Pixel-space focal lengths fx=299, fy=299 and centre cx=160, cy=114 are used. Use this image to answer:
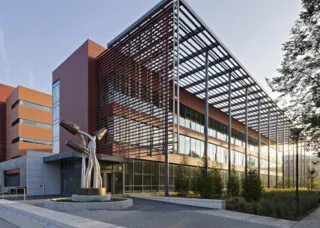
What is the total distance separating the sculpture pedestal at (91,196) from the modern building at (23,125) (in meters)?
33.9

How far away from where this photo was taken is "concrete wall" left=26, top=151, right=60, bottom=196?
97.0 feet

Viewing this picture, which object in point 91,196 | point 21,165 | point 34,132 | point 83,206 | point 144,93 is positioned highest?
point 144,93

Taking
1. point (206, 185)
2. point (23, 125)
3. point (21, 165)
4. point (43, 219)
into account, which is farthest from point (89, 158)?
point (23, 125)

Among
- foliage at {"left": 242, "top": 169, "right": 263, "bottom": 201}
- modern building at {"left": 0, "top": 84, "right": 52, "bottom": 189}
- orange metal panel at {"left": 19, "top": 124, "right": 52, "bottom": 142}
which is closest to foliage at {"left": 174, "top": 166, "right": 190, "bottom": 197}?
foliage at {"left": 242, "top": 169, "right": 263, "bottom": 201}

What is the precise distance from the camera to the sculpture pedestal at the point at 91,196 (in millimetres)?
17156

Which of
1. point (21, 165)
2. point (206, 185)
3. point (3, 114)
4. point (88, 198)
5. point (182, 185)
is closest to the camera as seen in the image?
point (88, 198)

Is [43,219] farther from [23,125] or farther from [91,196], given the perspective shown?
[23,125]

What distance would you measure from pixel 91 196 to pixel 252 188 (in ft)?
39.4

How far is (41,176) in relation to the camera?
30.3m

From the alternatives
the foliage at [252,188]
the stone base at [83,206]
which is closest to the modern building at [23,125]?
the stone base at [83,206]

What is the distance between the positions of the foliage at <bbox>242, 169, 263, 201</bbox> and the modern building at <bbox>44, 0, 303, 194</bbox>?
328 cm

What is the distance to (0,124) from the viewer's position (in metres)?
58.0

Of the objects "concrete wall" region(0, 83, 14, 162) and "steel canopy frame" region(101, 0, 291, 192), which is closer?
"steel canopy frame" region(101, 0, 291, 192)

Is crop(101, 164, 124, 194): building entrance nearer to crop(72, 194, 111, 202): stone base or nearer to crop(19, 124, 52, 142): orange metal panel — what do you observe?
crop(72, 194, 111, 202): stone base
